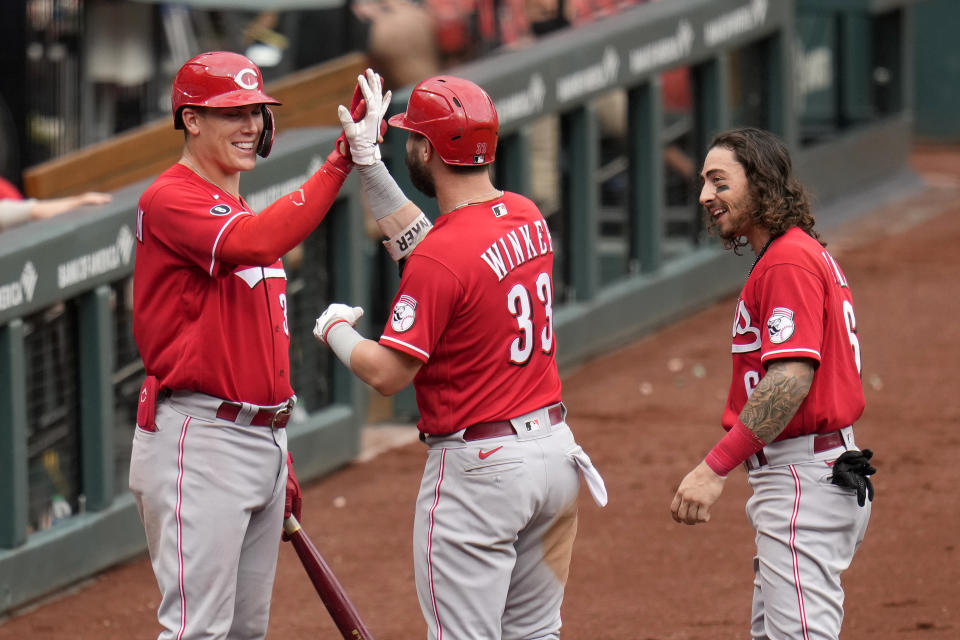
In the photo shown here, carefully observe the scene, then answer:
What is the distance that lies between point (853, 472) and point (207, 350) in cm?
172

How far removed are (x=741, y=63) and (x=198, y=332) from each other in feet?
26.3

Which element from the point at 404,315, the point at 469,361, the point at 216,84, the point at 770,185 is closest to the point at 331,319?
the point at 404,315

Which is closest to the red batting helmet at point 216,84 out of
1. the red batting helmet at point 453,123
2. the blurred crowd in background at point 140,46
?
the red batting helmet at point 453,123

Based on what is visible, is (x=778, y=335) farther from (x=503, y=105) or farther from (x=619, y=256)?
(x=619, y=256)

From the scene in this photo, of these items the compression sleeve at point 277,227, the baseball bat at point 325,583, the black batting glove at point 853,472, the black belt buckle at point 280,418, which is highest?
the compression sleeve at point 277,227

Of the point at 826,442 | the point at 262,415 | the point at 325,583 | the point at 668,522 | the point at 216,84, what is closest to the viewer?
the point at 826,442

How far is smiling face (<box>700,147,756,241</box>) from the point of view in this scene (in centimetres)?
422

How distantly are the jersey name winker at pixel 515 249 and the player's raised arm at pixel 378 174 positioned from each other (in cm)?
29

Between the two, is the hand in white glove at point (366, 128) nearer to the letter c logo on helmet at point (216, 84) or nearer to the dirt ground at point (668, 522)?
the letter c logo on helmet at point (216, 84)

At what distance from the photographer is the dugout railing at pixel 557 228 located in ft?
20.5

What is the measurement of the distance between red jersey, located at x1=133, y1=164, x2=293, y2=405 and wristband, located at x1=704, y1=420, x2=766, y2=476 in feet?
A: 4.05

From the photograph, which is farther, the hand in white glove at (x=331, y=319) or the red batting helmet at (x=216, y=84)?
the red batting helmet at (x=216, y=84)

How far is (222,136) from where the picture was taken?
4.30 meters

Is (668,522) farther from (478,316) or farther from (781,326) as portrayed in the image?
(478,316)
